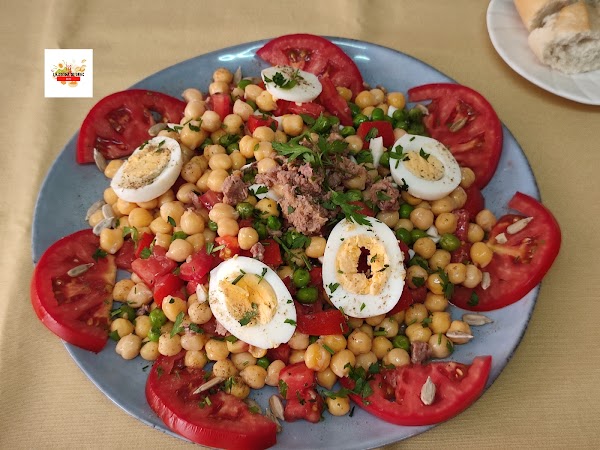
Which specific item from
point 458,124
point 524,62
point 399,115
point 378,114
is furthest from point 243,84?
point 524,62

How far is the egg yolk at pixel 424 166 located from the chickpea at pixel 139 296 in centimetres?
149

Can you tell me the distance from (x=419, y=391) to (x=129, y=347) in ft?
4.47

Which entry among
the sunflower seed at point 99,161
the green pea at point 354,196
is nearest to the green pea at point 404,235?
the green pea at point 354,196

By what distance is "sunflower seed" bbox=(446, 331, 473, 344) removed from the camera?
2.50 m

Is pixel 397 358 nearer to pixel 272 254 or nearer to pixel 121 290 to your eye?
pixel 272 254

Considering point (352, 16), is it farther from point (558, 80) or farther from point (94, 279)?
point (94, 279)

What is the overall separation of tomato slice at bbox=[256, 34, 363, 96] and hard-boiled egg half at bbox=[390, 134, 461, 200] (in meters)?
0.67

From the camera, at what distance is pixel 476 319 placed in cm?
258

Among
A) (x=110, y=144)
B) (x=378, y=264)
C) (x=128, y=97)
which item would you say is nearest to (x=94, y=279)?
(x=110, y=144)

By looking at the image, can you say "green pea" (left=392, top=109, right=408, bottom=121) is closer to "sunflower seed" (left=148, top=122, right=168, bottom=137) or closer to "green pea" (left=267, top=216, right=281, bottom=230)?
"green pea" (left=267, top=216, right=281, bottom=230)

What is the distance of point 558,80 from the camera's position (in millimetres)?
3443

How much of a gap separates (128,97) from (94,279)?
3.63ft

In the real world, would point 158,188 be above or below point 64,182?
above

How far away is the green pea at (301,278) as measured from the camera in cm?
253
